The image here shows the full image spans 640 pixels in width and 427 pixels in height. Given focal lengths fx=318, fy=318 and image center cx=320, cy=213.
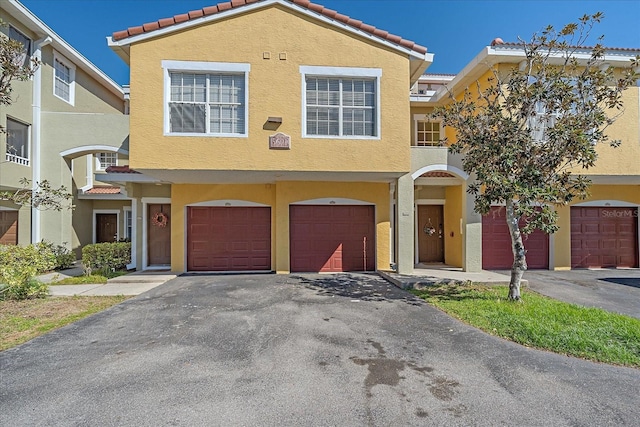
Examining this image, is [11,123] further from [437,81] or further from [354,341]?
[437,81]

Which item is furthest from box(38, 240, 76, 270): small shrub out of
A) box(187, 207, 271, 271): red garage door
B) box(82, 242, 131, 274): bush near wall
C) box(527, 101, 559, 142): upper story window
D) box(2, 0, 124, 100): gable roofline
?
box(527, 101, 559, 142): upper story window

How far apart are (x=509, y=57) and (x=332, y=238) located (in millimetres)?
8906

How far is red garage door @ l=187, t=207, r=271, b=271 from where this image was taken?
40.0ft

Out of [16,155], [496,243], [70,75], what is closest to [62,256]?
[16,155]

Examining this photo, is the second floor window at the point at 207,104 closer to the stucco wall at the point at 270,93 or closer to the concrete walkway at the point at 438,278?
the stucco wall at the point at 270,93

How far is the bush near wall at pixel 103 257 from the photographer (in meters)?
11.2

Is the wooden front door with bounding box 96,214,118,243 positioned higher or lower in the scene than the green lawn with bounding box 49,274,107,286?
higher

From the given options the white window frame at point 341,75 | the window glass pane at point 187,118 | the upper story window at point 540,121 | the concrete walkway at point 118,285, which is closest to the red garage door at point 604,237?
the upper story window at point 540,121

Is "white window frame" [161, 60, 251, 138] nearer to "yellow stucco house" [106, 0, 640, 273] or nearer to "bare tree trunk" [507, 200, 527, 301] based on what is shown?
"yellow stucco house" [106, 0, 640, 273]

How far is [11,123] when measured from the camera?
1211cm

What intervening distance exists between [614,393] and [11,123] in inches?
721

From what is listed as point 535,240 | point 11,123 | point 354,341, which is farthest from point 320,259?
point 11,123

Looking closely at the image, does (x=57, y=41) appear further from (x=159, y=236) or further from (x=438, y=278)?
(x=438, y=278)

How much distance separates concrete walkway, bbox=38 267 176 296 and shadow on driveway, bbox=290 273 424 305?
14.9 feet
